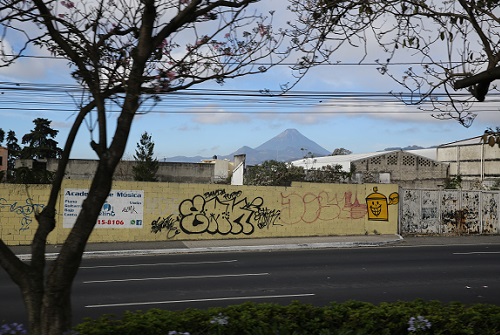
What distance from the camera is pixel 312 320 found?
586cm

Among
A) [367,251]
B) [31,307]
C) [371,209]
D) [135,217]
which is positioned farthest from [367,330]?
[371,209]

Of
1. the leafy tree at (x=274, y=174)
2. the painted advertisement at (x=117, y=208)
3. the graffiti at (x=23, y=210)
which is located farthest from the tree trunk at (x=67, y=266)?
the leafy tree at (x=274, y=174)

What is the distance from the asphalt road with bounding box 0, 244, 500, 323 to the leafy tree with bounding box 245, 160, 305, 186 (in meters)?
9.98

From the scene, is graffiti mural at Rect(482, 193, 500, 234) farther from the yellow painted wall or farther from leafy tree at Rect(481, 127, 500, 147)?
leafy tree at Rect(481, 127, 500, 147)

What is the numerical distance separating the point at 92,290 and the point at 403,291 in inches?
244

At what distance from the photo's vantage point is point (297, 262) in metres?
15.3

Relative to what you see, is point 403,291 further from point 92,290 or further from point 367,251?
point 367,251

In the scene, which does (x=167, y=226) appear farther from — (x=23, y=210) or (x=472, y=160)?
(x=472, y=160)

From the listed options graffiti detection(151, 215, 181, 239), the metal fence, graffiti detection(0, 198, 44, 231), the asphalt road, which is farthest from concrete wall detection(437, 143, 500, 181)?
graffiti detection(0, 198, 44, 231)

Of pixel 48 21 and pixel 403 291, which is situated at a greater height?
pixel 48 21

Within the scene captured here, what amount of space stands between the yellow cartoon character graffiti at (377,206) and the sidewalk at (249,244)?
88 cm

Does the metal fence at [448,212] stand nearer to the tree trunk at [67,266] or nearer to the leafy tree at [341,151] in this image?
the tree trunk at [67,266]

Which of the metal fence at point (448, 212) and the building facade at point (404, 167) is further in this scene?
the building facade at point (404, 167)

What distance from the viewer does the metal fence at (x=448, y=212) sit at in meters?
23.6
